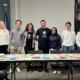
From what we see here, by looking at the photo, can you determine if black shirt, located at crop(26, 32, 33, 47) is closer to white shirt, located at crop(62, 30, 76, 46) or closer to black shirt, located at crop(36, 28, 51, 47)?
black shirt, located at crop(36, 28, 51, 47)

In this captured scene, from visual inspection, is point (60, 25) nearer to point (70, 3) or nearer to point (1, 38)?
point (70, 3)

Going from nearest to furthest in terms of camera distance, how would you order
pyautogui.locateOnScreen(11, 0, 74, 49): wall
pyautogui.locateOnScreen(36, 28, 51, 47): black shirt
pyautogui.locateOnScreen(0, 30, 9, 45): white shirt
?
1. pyautogui.locateOnScreen(0, 30, 9, 45): white shirt
2. pyautogui.locateOnScreen(36, 28, 51, 47): black shirt
3. pyautogui.locateOnScreen(11, 0, 74, 49): wall

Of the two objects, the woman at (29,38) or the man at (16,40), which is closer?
the man at (16,40)

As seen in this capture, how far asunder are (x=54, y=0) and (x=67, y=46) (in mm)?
2637

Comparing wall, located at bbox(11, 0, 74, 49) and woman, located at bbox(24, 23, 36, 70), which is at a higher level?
wall, located at bbox(11, 0, 74, 49)

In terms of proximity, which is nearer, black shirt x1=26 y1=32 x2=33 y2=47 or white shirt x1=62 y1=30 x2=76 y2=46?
white shirt x1=62 y1=30 x2=76 y2=46

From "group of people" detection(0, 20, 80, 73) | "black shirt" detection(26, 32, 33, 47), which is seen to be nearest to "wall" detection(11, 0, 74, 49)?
"group of people" detection(0, 20, 80, 73)

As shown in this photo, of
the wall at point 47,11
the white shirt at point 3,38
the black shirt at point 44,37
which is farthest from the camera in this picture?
the wall at point 47,11

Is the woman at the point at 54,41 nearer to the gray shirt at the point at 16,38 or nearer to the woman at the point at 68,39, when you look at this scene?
the woman at the point at 68,39

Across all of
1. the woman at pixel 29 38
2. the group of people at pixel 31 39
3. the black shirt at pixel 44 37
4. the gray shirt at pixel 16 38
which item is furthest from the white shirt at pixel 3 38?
the black shirt at pixel 44 37

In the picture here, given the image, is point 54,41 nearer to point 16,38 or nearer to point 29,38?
point 29,38

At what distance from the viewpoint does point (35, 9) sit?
532cm

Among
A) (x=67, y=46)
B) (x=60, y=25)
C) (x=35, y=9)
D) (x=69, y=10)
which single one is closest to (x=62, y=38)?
(x=67, y=46)

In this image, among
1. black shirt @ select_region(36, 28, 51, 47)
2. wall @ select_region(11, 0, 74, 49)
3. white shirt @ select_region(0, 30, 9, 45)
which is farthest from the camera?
wall @ select_region(11, 0, 74, 49)
